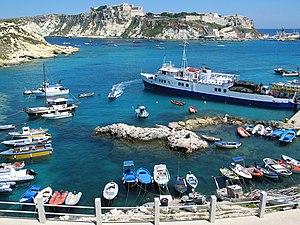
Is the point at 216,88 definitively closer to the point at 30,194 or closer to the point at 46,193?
the point at 46,193

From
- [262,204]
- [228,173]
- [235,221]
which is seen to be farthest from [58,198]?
[262,204]

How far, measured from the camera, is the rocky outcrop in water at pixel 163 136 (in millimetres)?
33375

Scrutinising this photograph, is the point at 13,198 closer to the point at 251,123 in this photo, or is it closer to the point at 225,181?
the point at 225,181

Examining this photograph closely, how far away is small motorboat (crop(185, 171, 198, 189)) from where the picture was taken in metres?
25.2

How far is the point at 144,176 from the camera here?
26.4 meters

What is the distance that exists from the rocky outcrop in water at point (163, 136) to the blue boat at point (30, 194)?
14.0m

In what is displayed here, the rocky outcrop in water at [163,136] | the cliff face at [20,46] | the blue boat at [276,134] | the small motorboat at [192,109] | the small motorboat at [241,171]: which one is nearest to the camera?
the small motorboat at [241,171]

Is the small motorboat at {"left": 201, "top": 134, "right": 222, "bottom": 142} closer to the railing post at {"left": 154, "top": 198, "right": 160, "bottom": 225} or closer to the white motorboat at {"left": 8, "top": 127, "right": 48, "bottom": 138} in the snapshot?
the white motorboat at {"left": 8, "top": 127, "right": 48, "bottom": 138}

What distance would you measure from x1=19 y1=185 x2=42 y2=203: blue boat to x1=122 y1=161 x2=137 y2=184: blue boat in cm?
740

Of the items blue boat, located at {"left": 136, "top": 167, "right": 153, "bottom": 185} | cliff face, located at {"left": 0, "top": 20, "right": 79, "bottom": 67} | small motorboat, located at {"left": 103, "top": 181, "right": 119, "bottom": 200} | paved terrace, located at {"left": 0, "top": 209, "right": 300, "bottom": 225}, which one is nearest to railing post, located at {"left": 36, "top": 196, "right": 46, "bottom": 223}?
paved terrace, located at {"left": 0, "top": 209, "right": 300, "bottom": 225}

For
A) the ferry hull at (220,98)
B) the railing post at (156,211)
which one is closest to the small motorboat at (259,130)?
the ferry hull at (220,98)

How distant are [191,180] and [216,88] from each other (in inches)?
1326

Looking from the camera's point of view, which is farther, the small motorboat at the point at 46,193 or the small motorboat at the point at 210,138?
the small motorboat at the point at 210,138

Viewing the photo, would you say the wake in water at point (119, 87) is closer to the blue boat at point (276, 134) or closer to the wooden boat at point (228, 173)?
the blue boat at point (276, 134)
